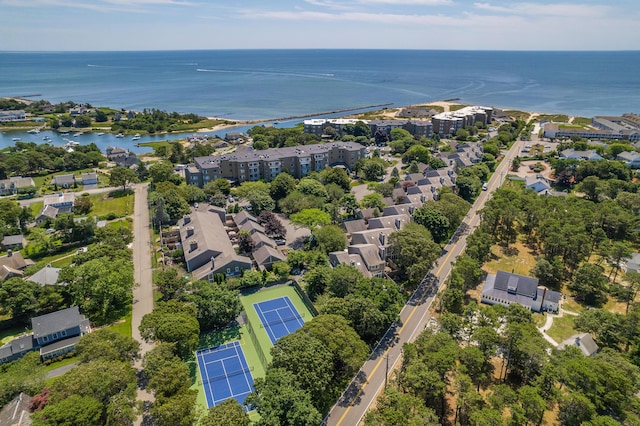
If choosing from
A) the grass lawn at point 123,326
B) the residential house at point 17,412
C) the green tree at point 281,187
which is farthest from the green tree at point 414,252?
the residential house at point 17,412

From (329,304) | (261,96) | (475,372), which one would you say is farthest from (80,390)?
(261,96)

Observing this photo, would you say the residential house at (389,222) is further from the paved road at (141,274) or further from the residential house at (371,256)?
the paved road at (141,274)

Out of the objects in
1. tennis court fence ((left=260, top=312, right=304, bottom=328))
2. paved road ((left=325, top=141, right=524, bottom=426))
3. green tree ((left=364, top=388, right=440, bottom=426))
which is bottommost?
tennis court fence ((left=260, top=312, right=304, bottom=328))

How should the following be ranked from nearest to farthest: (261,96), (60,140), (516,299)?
(516,299) < (60,140) < (261,96)

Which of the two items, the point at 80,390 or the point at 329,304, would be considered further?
the point at 329,304

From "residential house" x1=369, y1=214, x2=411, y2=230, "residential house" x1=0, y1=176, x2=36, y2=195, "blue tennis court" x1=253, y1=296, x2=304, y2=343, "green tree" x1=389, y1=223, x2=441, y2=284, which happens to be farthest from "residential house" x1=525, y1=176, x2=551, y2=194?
"residential house" x1=0, y1=176, x2=36, y2=195

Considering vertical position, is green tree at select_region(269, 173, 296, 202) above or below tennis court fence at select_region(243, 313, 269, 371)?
above

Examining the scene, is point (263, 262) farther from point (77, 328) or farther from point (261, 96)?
point (261, 96)

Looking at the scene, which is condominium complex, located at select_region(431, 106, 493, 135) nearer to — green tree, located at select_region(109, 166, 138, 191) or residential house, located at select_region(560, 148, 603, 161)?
residential house, located at select_region(560, 148, 603, 161)
